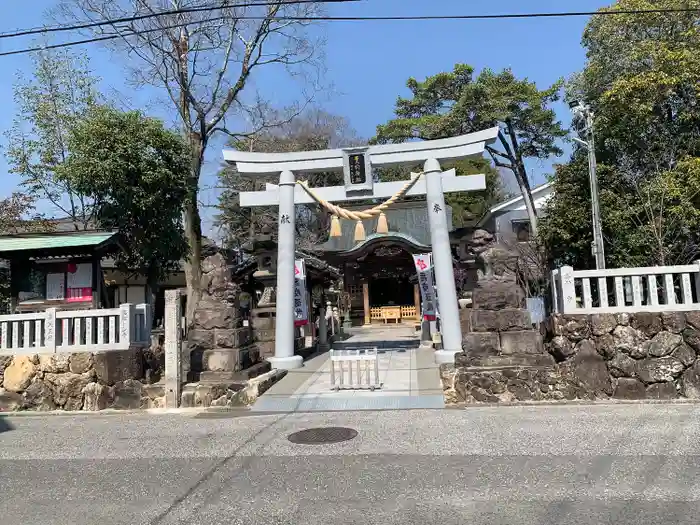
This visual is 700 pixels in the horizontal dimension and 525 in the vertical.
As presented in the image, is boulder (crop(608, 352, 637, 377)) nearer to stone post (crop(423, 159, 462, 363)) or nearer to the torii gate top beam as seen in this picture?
stone post (crop(423, 159, 462, 363))

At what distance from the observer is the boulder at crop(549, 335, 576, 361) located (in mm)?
8812

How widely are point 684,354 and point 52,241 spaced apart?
11.9 m

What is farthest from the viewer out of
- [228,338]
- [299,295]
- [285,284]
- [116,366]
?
[299,295]

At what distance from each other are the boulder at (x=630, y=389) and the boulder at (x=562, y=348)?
0.86 metres

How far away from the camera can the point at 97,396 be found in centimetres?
934

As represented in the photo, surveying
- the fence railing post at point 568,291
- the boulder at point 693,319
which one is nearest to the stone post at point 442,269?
the fence railing post at point 568,291

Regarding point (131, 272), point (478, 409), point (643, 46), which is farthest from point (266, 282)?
point (643, 46)

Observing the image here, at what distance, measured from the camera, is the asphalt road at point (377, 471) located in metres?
4.17

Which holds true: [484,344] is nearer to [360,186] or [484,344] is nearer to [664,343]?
[664,343]

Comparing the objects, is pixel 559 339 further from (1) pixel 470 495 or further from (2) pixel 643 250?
(2) pixel 643 250

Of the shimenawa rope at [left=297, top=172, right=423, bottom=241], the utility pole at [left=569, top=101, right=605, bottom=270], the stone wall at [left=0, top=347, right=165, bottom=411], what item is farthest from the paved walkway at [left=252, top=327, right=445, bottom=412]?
the utility pole at [left=569, top=101, right=605, bottom=270]

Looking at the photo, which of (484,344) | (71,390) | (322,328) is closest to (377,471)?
(484,344)

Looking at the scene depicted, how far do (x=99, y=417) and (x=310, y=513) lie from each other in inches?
239

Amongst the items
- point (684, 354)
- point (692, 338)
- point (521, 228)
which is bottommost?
point (684, 354)
